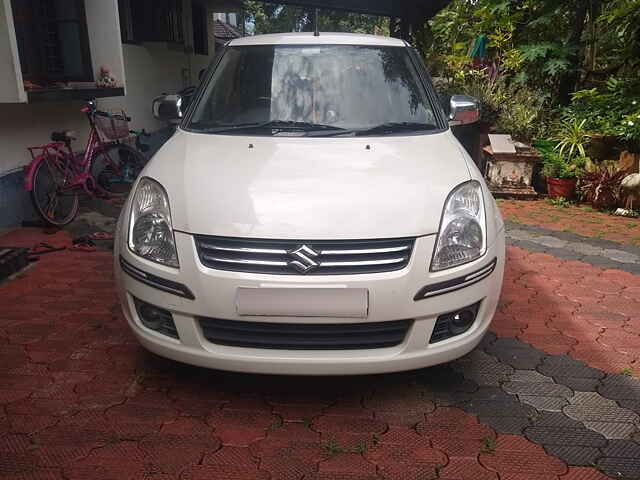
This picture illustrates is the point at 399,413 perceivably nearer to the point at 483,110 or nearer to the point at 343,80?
the point at 343,80

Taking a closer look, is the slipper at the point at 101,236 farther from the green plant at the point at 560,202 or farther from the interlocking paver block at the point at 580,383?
the green plant at the point at 560,202

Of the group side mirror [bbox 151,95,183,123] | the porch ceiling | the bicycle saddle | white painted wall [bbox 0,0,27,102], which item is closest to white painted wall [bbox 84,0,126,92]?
the bicycle saddle

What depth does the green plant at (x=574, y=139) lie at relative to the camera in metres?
6.86

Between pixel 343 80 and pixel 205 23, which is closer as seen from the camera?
pixel 343 80

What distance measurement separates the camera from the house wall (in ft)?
15.7

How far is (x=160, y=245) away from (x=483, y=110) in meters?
6.88

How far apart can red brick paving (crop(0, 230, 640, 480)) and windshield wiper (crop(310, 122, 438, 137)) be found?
1270 mm

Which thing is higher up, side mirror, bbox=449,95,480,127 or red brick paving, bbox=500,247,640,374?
side mirror, bbox=449,95,480,127

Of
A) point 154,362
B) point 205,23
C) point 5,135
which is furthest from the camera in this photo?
point 205,23

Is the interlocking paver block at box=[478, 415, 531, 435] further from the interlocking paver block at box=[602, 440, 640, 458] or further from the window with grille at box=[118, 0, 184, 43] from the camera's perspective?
the window with grille at box=[118, 0, 184, 43]

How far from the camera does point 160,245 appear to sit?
7.29 ft

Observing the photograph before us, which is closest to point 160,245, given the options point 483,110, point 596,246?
point 596,246

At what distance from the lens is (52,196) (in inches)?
200

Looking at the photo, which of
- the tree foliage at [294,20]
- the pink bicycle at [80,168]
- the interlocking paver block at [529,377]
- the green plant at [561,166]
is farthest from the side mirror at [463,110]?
the tree foliage at [294,20]
